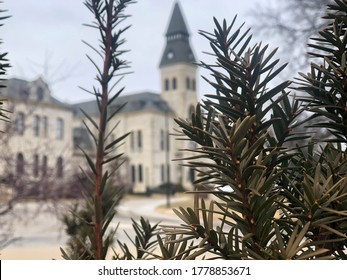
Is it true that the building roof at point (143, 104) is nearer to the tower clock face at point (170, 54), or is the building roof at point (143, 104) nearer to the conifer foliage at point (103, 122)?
the tower clock face at point (170, 54)

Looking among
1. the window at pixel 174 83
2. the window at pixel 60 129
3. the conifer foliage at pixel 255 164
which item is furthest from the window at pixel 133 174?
the conifer foliage at pixel 255 164

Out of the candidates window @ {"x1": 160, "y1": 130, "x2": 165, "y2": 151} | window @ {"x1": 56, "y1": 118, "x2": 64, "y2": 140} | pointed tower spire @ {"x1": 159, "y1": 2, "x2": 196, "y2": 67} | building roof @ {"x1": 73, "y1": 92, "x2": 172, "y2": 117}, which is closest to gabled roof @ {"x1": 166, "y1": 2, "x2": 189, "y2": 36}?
pointed tower spire @ {"x1": 159, "y1": 2, "x2": 196, "y2": 67}

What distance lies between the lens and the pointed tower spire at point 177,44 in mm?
60559

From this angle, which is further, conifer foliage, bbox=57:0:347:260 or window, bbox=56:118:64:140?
window, bbox=56:118:64:140

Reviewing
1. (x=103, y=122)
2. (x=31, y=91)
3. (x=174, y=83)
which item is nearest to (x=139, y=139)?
(x=174, y=83)

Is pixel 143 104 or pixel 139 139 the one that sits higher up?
pixel 143 104

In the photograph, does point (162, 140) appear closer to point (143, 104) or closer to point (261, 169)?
point (143, 104)

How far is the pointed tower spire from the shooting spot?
60559 millimetres

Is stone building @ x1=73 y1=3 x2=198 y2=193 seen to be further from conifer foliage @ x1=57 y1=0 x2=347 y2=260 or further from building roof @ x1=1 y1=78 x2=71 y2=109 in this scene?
conifer foliage @ x1=57 y1=0 x2=347 y2=260

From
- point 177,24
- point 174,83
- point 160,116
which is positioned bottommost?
point 160,116

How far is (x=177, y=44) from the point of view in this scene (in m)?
61.8

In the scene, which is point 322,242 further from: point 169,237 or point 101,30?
point 101,30

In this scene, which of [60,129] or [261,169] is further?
[60,129]
